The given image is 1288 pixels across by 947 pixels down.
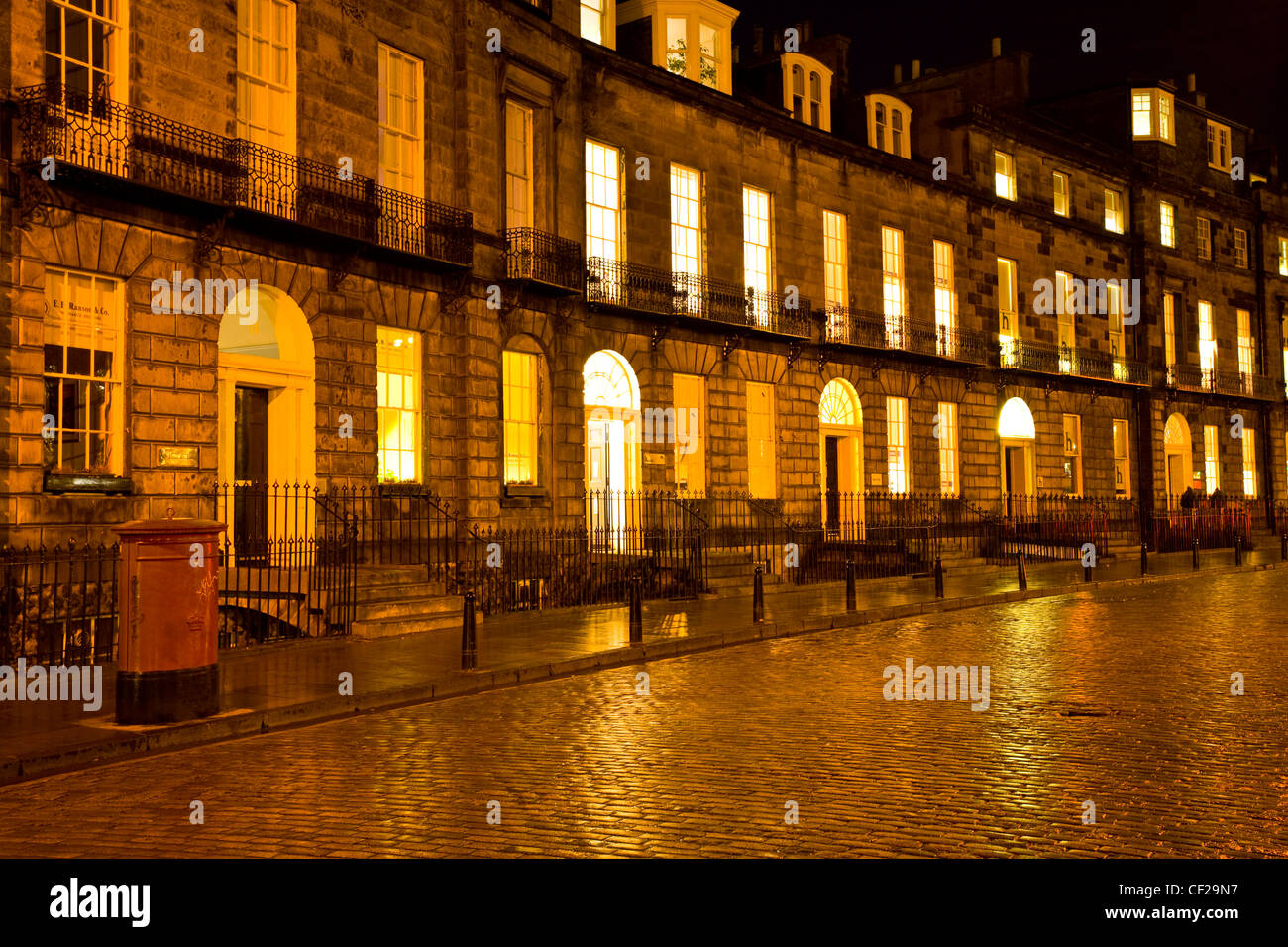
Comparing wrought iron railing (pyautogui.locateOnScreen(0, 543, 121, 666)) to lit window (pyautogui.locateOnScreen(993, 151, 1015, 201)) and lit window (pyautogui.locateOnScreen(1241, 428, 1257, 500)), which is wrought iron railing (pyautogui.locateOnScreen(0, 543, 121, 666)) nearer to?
lit window (pyautogui.locateOnScreen(993, 151, 1015, 201))

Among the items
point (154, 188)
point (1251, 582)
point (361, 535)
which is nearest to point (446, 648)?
point (361, 535)

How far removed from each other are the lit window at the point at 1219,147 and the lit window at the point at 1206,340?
5.59 metres

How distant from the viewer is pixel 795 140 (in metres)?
29.9

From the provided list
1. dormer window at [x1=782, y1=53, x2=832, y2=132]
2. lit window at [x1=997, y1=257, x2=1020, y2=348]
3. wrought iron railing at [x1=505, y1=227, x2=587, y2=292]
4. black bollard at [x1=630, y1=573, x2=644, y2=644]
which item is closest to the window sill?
black bollard at [x1=630, y1=573, x2=644, y2=644]

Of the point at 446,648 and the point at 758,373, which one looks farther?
the point at 758,373

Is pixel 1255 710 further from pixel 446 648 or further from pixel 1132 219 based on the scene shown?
pixel 1132 219

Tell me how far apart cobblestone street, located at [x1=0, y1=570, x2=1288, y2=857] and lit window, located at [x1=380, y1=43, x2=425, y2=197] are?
10.7m

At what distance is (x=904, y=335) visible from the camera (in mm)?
32594

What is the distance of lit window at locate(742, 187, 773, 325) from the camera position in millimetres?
28453

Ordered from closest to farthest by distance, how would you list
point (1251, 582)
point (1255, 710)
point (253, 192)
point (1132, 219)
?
point (1255, 710) → point (253, 192) → point (1251, 582) → point (1132, 219)

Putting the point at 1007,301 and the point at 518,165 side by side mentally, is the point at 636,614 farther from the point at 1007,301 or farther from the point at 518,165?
the point at 1007,301
